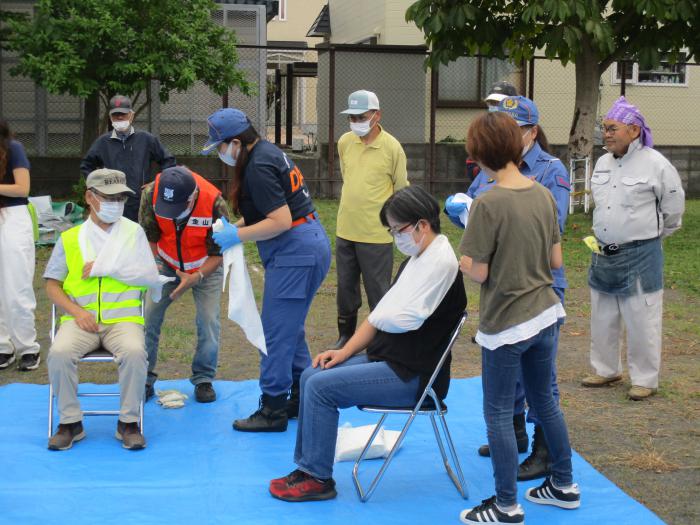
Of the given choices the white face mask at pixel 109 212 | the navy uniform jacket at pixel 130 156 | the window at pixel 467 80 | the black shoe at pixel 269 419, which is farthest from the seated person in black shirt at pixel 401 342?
the window at pixel 467 80

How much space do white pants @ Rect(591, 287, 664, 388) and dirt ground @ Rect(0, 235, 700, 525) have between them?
0.18 meters

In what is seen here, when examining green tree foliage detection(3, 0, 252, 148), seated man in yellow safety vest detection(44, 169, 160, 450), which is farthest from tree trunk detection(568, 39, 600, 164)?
seated man in yellow safety vest detection(44, 169, 160, 450)

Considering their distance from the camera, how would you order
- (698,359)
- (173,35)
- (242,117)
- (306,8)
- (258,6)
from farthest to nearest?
1. (306,8)
2. (258,6)
3. (173,35)
4. (698,359)
5. (242,117)

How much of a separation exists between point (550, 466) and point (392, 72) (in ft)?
42.2

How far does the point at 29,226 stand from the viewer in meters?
6.45

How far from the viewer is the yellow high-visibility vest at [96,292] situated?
16.7 feet

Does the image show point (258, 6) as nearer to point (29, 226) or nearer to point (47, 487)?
point (29, 226)

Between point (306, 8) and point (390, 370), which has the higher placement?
point (306, 8)

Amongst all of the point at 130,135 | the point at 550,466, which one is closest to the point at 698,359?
the point at 550,466

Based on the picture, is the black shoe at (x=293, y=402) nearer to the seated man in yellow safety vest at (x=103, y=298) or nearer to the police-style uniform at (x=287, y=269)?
the police-style uniform at (x=287, y=269)

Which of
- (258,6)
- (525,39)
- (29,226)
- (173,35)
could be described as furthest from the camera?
(258,6)

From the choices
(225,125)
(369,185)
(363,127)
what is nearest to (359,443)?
(225,125)

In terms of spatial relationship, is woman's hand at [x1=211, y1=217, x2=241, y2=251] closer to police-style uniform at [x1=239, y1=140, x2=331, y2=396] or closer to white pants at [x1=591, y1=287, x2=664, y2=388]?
police-style uniform at [x1=239, y1=140, x2=331, y2=396]

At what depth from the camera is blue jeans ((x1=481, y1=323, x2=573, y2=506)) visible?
12.6 ft
